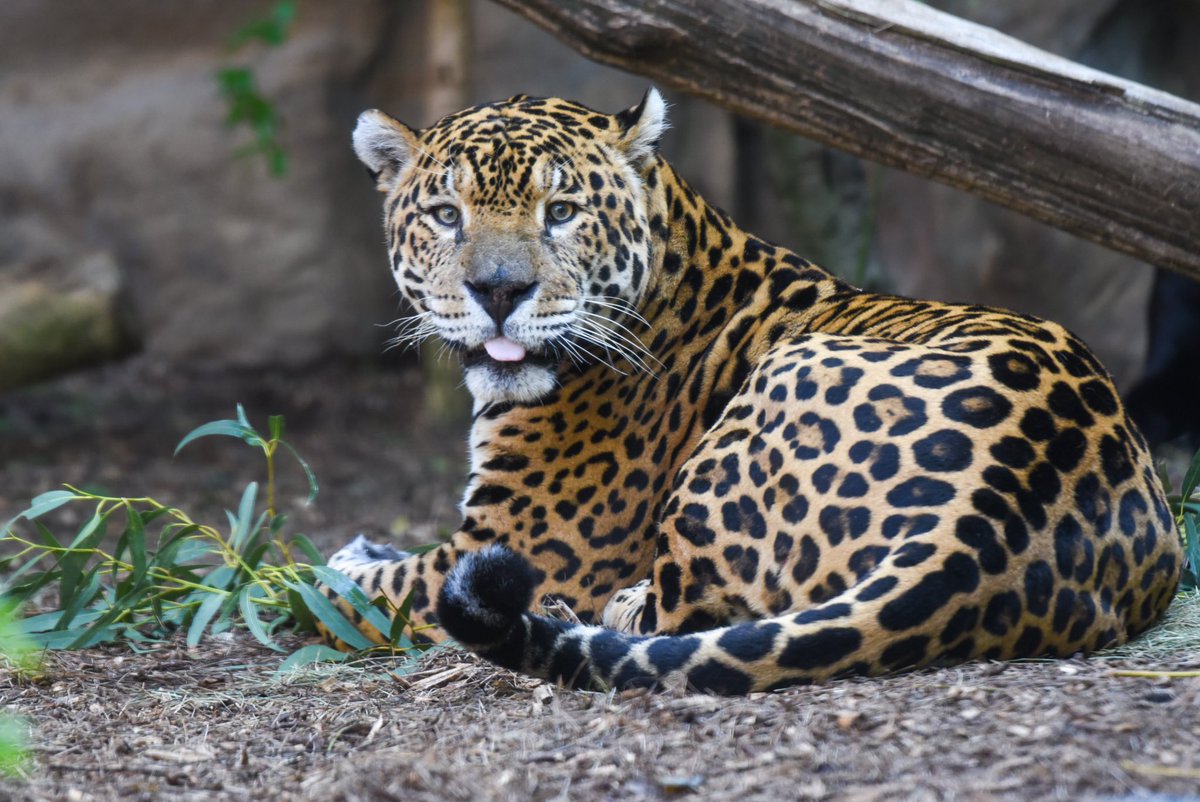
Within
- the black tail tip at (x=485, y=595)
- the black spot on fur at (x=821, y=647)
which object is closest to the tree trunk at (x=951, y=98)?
the black spot on fur at (x=821, y=647)

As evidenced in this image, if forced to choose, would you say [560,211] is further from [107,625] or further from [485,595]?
[107,625]

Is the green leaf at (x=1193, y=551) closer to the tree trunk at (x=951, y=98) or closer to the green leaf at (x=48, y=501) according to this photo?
the tree trunk at (x=951, y=98)

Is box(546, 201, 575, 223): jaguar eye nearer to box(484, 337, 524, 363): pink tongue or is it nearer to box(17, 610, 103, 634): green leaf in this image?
box(484, 337, 524, 363): pink tongue

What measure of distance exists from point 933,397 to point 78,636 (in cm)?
346

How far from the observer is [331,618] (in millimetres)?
5484

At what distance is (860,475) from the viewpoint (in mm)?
4500

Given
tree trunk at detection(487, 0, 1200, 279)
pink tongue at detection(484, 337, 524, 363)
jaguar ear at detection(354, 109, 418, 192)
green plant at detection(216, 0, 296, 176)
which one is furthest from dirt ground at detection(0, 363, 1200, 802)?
green plant at detection(216, 0, 296, 176)

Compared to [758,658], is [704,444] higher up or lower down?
higher up

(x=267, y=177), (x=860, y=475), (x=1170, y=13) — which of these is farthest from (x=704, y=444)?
(x=267, y=177)

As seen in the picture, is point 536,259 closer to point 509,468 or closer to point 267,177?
point 509,468

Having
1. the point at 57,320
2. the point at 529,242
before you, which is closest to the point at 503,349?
the point at 529,242

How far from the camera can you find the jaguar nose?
5.31 metres

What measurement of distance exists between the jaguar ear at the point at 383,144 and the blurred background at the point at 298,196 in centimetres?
566

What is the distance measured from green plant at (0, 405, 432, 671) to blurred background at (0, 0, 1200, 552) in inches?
216
